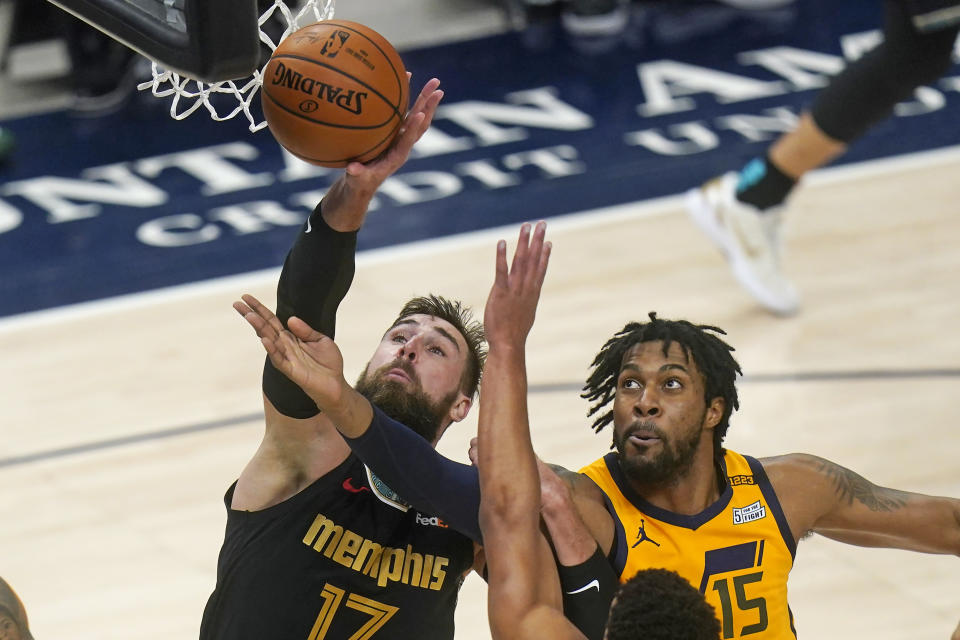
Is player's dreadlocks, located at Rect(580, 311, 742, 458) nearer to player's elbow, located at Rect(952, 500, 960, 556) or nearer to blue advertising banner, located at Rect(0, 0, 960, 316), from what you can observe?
player's elbow, located at Rect(952, 500, 960, 556)

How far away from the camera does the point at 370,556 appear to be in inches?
118

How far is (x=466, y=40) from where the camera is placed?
8.38 meters

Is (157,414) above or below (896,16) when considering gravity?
below

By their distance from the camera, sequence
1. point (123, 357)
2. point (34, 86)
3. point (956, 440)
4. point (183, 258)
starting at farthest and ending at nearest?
point (34, 86) < point (183, 258) < point (123, 357) < point (956, 440)

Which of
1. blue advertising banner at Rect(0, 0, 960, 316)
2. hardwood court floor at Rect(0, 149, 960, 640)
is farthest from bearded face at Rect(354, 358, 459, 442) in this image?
blue advertising banner at Rect(0, 0, 960, 316)

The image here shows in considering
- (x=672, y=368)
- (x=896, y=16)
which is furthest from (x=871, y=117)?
(x=672, y=368)

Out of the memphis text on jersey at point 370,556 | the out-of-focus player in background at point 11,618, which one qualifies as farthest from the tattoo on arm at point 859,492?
the out-of-focus player in background at point 11,618

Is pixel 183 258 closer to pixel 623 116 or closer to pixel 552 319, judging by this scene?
pixel 552 319

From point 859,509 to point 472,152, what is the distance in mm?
4388

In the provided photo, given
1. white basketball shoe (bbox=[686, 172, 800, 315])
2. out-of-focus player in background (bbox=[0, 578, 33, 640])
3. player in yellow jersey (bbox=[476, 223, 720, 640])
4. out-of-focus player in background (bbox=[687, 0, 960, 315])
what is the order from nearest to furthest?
1. player in yellow jersey (bbox=[476, 223, 720, 640])
2. out-of-focus player in background (bbox=[0, 578, 33, 640])
3. out-of-focus player in background (bbox=[687, 0, 960, 315])
4. white basketball shoe (bbox=[686, 172, 800, 315])

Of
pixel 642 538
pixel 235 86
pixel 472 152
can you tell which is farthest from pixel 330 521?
pixel 472 152

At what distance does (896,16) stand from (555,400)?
1904mm

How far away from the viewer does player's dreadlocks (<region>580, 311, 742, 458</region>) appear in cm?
309

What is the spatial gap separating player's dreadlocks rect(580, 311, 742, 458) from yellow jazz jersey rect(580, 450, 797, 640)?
0.15 m
